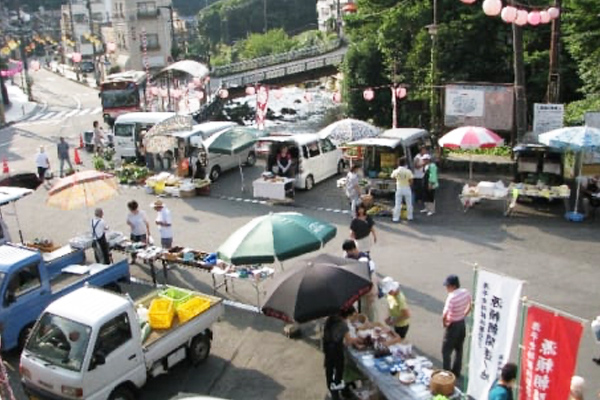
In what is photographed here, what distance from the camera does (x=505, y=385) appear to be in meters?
7.72

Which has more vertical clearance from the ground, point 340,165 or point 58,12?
point 58,12

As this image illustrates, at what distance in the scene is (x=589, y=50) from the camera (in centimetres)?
2500

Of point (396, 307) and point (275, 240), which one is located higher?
point (275, 240)

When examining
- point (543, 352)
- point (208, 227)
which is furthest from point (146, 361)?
point (208, 227)

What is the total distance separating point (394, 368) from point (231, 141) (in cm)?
1306

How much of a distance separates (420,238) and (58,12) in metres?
108

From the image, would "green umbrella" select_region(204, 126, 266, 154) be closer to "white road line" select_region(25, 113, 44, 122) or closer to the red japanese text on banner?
the red japanese text on banner

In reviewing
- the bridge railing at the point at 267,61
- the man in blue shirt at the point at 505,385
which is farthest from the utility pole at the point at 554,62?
the bridge railing at the point at 267,61

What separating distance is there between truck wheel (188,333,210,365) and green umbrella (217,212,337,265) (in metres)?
1.48

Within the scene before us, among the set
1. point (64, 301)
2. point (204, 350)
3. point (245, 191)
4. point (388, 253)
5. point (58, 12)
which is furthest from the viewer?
point (58, 12)

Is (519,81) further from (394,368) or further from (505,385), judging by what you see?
(505,385)

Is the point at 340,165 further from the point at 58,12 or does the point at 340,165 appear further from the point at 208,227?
the point at 58,12

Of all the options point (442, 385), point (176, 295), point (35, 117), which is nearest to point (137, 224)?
point (176, 295)

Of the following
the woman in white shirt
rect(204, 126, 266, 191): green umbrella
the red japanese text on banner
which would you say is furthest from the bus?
the red japanese text on banner
